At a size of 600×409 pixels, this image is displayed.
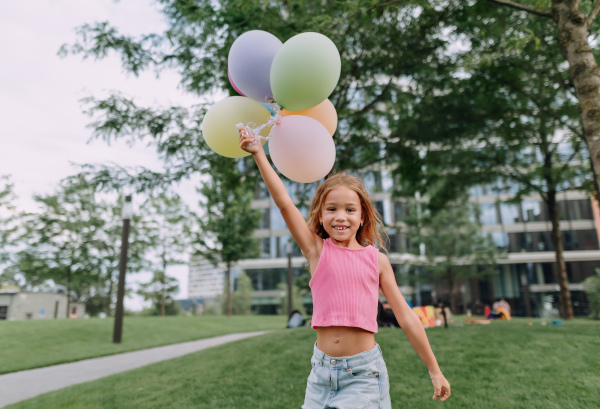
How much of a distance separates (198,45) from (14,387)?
6585 millimetres

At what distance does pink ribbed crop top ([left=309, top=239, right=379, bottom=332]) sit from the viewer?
6.44ft

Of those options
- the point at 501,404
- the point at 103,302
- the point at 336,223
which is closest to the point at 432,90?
the point at 501,404

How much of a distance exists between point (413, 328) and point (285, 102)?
159 cm

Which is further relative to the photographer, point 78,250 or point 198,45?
point 78,250

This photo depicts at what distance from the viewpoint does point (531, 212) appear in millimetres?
40375

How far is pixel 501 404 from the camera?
14.1 ft

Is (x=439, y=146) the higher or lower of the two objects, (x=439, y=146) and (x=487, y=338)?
the higher

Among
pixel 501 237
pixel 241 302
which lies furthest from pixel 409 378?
pixel 501 237

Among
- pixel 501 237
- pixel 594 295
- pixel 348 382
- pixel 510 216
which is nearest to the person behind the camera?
pixel 348 382

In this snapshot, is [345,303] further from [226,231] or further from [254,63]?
[226,231]

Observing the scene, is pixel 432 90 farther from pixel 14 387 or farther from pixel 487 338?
pixel 14 387

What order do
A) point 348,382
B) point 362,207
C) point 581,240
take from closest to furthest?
1. point 348,382
2. point 362,207
3. point 581,240

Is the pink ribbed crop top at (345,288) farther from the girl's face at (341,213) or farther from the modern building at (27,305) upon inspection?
the modern building at (27,305)

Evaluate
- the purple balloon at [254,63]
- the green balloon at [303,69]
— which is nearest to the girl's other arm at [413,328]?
the green balloon at [303,69]
